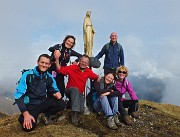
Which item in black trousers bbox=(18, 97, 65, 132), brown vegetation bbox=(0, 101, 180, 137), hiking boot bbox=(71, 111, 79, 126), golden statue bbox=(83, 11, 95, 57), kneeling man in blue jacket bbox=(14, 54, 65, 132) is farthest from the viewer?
golden statue bbox=(83, 11, 95, 57)

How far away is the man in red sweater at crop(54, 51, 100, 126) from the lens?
1201 cm

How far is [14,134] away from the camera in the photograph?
11.4 meters

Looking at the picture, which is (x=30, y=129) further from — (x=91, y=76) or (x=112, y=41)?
(x=112, y=41)

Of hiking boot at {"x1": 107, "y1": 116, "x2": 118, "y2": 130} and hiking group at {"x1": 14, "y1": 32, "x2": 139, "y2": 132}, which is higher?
hiking group at {"x1": 14, "y1": 32, "x2": 139, "y2": 132}

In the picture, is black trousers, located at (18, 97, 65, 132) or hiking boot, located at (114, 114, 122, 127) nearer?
black trousers, located at (18, 97, 65, 132)

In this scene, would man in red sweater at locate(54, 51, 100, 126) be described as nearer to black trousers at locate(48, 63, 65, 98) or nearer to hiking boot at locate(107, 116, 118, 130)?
black trousers at locate(48, 63, 65, 98)

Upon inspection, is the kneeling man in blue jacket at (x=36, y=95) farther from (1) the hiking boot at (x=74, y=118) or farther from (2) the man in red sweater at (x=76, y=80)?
(1) the hiking boot at (x=74, y=118)

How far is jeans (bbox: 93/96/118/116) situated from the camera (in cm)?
1208

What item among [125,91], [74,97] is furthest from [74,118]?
[125,91]

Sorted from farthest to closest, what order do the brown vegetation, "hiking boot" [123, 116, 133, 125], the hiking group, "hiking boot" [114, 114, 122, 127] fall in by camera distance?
1. "hiking boot" [123, 116, 133, 125]
2. "hiking boot" [114, 114, 122, 127]
3. the brown vegetation
4. the hiking group

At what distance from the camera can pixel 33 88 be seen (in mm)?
10906

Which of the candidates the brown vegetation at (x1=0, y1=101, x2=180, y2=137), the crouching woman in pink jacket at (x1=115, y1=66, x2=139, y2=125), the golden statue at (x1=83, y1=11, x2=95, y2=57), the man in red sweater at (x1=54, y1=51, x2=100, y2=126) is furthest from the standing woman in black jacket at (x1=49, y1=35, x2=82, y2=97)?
the crouching woman in pink jacket at (x1=115, y1=66, x2=139, y2=125)

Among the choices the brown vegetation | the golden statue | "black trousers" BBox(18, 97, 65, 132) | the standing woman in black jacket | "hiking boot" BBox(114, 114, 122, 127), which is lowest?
the brown vegetation

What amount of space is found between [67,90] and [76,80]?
64cm
